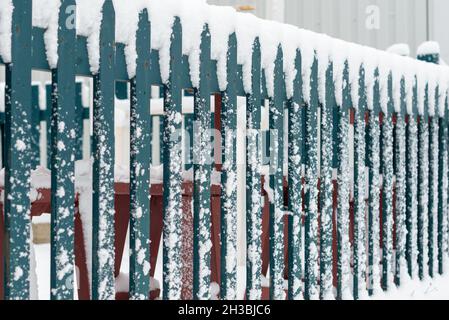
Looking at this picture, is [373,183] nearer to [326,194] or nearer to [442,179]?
[326,194]

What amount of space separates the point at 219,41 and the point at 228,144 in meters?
0.40

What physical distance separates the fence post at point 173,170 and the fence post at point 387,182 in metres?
1.98

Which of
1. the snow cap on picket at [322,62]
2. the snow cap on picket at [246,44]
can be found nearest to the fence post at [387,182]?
the snow cap on picket at [322,62]

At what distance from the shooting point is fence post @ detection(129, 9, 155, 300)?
7.46 ft

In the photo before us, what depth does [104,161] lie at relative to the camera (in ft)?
7.06

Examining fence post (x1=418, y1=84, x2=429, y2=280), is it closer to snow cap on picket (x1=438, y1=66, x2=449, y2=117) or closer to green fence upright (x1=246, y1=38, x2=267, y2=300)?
snow cap on picket (x1=438, y1=66, x2=449, y2=117)

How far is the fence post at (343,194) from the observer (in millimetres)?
3594

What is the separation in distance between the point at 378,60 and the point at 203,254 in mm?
1965

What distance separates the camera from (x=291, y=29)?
3145 millimetres

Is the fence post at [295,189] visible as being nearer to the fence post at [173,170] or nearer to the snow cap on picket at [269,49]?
the snow cap on picket at [269,49]

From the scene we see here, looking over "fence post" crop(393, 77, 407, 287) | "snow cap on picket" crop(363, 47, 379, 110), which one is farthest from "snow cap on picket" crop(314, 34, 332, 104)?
"fence post" crop(393, 77, 407, 287)

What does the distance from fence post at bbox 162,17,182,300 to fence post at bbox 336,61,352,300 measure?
4.51 feet

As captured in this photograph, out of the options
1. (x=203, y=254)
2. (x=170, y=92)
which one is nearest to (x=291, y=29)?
(x=170, y=92)
